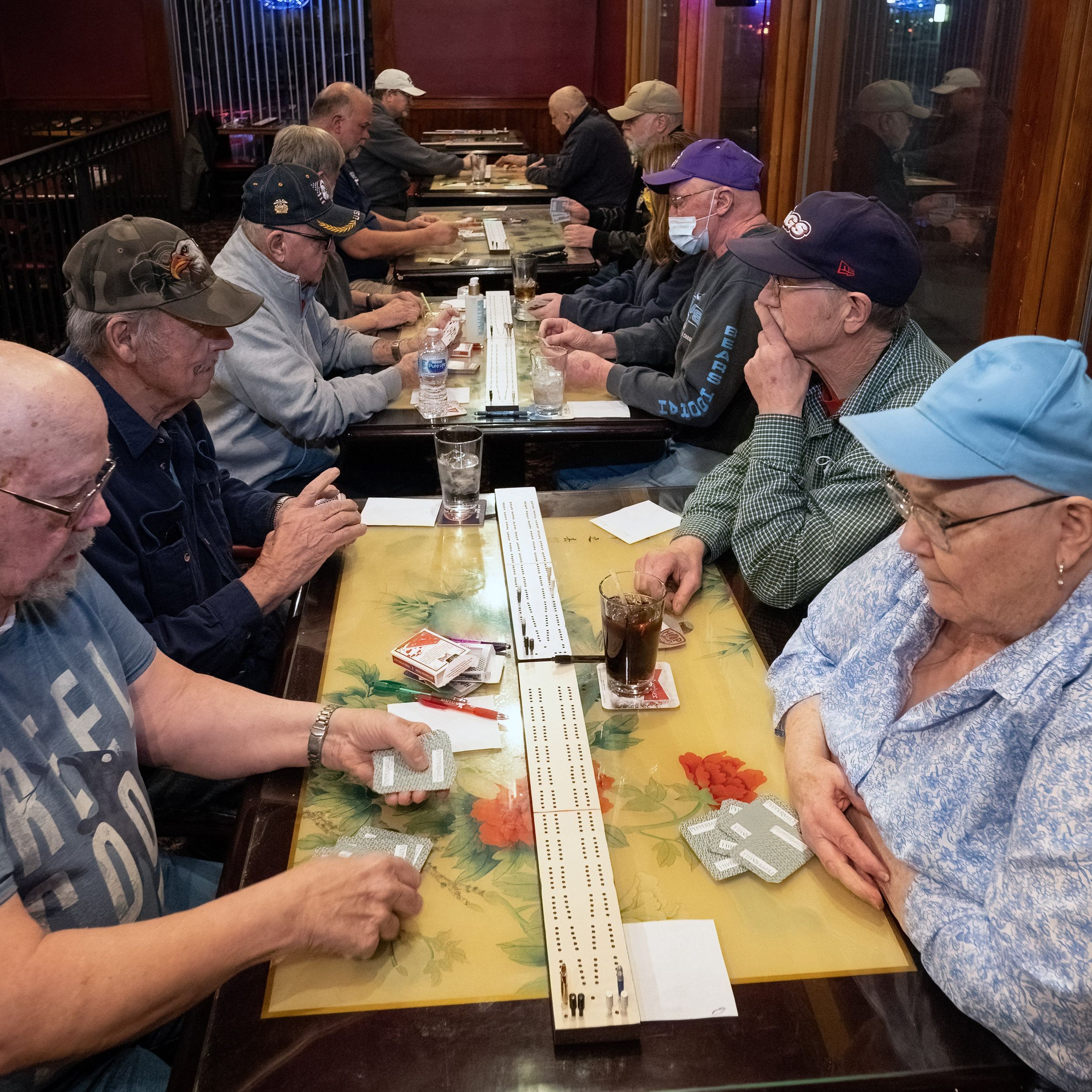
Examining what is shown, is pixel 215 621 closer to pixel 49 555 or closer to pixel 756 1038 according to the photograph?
pixel 49 555

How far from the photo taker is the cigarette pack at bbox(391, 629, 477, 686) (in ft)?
5.15

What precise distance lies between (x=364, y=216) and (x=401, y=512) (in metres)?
2.73

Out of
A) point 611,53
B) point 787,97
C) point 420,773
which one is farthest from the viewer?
point 611,53

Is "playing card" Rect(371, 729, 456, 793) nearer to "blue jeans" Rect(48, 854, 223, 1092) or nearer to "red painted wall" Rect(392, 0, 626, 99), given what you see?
"blue jeans" Rect(48, 854, 223, 1092)

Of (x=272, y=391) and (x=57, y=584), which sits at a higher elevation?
(x=57, y=584)

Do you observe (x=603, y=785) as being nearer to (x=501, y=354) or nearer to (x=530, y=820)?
(x=530, y=820)

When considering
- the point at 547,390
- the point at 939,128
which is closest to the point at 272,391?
the point at 547,390

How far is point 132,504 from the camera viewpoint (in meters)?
1.83

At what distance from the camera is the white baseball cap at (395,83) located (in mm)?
7246

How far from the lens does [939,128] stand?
281 centimetres

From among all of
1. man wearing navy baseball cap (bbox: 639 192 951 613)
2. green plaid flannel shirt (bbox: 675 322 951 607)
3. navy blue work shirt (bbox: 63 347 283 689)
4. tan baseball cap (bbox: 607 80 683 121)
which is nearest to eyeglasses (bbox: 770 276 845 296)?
man wearing navy baseball cap (bbox: 639 192 951 613)

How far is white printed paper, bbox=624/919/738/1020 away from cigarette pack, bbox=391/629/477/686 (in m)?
0.53

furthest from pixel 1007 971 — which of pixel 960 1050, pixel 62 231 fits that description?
pixel 62 231

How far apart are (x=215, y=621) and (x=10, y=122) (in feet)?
34.9
